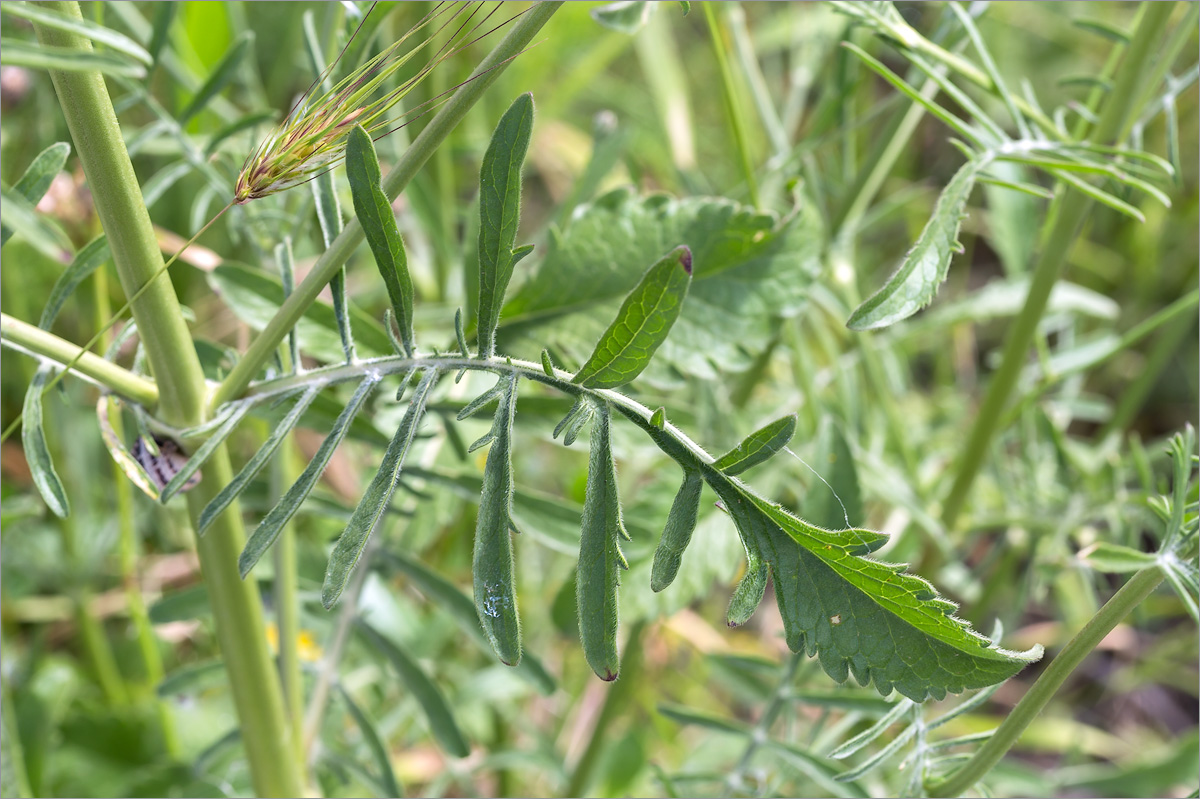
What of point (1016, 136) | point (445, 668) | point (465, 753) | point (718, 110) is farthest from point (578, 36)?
point (465, 753)

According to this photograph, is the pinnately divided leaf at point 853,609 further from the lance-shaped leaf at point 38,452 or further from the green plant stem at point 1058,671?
the lance-shaped leaf at point 38,452

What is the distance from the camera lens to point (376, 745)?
81 centimetres

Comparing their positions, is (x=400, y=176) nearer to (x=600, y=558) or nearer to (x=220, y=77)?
(x=600, y=558)

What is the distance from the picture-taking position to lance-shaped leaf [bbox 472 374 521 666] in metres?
0.48

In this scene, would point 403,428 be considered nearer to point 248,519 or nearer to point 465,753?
point 465,753

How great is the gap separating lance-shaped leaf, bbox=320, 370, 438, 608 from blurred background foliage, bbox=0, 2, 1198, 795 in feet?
0.70

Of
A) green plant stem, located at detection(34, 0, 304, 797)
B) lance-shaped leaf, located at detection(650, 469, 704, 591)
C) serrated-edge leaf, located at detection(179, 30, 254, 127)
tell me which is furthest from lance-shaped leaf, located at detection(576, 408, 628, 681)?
serrated-edge leaf, located at detection(179, 30, 254, 127)

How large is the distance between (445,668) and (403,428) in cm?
77

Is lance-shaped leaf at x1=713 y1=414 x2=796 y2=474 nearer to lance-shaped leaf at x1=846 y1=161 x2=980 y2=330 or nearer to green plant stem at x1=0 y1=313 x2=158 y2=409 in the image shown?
lance-shaped leaf at x1=846 y1=161 x2=980 y2=330

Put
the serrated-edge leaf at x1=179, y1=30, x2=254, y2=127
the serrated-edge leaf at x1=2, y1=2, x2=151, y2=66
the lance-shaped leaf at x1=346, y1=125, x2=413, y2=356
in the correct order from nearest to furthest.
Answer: the serrated-edge leaf at x1=2, y1=2, x2=151, y2=66 → the lance-shaped leaf at x1=346, y1=125, x2=413, y2=356 → the serrated-edge leaf at x1=179, y1=30, x2=254, y2=127

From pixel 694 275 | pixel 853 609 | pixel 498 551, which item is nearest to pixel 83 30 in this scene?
pixel 498 551

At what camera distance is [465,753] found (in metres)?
0.79

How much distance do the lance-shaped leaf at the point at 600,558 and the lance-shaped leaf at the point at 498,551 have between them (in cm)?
4

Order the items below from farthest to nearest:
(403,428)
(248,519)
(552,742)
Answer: (248,519), (552,742), (403,428)
